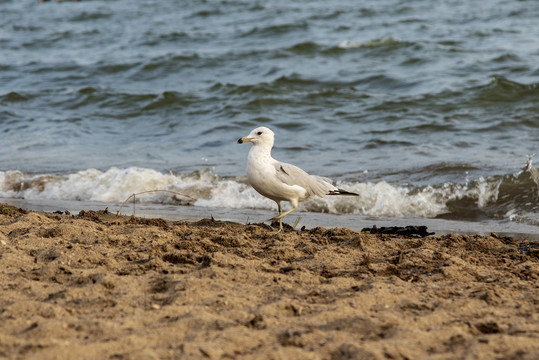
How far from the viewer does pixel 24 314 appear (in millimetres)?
2918

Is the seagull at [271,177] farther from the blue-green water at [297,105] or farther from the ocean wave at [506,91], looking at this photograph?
the ocean wave at [506,91]

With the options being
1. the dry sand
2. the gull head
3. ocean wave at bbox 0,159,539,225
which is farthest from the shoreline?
the dry sand

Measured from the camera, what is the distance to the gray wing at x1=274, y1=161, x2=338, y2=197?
521cm

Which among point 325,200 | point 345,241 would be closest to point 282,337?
point 345,241

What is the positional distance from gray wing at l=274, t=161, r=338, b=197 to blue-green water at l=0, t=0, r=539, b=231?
1.51 meters

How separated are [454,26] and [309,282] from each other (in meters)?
14.5

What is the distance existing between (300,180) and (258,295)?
6.98 ft

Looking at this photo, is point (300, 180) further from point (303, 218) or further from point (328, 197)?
point (328, 197)

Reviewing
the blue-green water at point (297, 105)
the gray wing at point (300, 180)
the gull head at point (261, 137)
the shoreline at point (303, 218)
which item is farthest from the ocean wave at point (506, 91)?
the gull head at point (261, 137)

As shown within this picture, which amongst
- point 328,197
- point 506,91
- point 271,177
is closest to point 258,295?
point 271,177

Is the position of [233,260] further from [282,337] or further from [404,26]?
[404,26]

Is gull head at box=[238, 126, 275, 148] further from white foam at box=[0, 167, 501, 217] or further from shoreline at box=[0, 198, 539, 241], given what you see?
white foam at box=[0, 167, 501, 217]

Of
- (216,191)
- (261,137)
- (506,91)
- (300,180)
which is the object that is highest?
(261,137)

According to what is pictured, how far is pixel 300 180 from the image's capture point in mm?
5285
